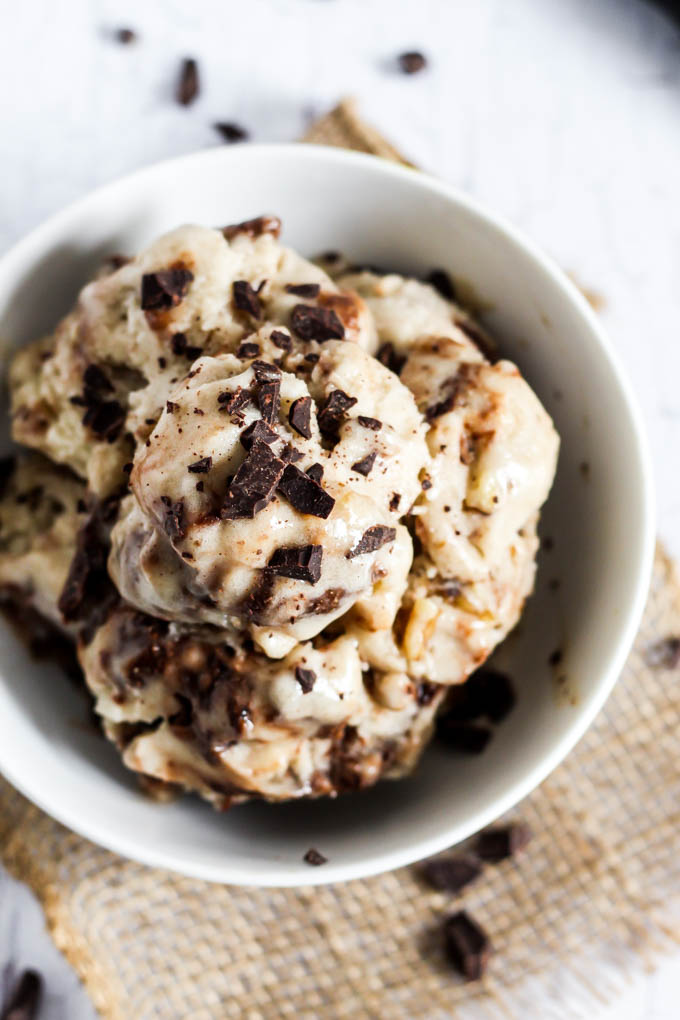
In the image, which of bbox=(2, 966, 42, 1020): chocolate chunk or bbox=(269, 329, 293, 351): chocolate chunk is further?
bbox=(2, 966, 42, 1020): chocolate chunk

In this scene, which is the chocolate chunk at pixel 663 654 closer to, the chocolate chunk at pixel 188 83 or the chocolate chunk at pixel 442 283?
the chocolate chunk at pixel 442 283

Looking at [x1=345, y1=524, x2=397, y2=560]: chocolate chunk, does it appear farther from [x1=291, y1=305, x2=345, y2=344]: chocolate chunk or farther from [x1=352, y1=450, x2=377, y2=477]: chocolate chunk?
[x1=291, y1=305, x2=345, y2=344]: chocolate chunk

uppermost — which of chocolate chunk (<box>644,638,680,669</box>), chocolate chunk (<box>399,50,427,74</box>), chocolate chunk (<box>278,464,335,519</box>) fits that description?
chocolate chunk (<box>399,50,427,74</box>)

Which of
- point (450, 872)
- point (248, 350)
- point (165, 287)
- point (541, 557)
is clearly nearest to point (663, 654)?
point (541, 557)

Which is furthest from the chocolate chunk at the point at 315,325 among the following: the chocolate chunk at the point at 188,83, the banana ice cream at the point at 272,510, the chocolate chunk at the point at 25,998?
the chocolate chunk at the point at 25,998

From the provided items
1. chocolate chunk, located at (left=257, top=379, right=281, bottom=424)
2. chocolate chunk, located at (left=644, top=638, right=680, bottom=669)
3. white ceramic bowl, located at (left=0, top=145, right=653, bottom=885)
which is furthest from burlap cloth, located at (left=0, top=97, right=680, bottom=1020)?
chocolate chunk, located at (left=257, top=379, right=281, bottom=424)

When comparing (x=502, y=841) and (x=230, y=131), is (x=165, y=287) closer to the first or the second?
(x=230, y=131)
